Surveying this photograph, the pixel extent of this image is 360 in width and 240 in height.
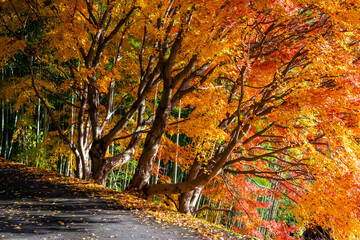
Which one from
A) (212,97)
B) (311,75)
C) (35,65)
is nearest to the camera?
(311,75)

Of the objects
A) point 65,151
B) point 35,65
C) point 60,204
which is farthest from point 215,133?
point 35,65

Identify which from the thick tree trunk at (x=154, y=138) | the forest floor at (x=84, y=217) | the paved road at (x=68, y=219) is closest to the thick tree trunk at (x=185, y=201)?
the thick tree trunk at (x=154, y=138)

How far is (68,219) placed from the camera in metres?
4.14

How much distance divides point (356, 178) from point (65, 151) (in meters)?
8.73

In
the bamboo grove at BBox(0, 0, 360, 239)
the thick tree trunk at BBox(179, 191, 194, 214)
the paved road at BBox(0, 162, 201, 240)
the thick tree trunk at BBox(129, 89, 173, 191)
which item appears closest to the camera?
Result: the paved road at BBox(0, 162, 201, 240)

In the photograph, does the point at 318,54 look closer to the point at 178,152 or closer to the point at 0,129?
the point at 178,152

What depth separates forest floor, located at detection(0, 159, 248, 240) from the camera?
3682mm

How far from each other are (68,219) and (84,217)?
23 centimetres

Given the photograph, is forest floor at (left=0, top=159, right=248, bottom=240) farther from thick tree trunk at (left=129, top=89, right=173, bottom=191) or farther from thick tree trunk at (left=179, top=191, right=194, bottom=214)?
thick tree trunk at (left=179, top=191, right=194, bottom=214)

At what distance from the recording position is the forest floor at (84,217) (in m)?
3.68

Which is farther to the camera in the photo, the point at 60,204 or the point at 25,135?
the point at 25,135

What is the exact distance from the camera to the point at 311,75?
4.46 m

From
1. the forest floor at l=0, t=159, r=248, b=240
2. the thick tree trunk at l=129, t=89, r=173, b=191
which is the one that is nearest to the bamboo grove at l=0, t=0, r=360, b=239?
the thick tree trunk at l=129, t=89, r=173, b=191

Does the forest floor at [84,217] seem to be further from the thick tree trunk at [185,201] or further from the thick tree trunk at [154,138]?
the thick tree trunk at [185,201]
